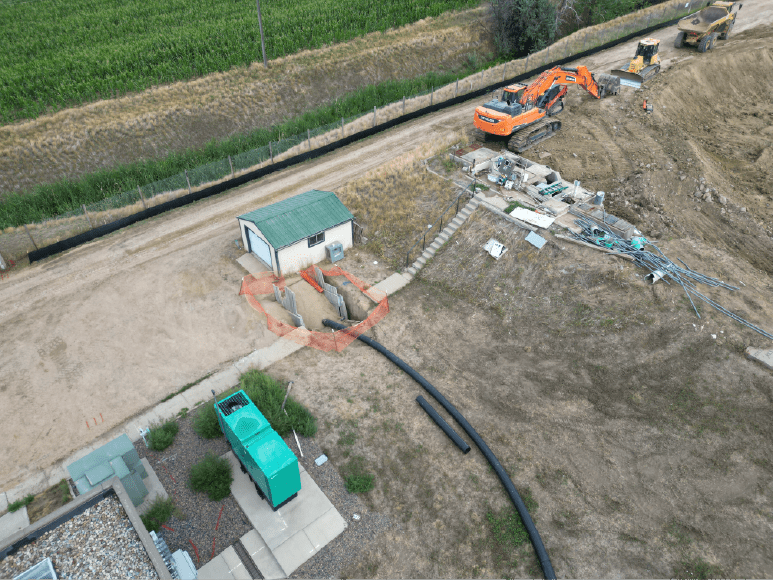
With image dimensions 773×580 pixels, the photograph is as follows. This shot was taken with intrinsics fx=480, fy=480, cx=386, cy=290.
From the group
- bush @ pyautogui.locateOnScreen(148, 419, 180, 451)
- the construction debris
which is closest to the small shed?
the construction debris

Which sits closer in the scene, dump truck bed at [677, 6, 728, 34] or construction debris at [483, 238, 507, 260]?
construction debris at [483, 238, 507, 260]

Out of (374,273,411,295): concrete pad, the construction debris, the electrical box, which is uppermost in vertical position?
the construction debris

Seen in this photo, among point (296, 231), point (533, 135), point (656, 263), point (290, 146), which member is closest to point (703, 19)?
point (533, 135)

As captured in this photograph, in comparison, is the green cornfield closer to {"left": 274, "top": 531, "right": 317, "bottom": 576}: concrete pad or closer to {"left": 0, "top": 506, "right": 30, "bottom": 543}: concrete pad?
{"left": 0, "top": 506, "right": 30, "bottom": 543}: concrete pad

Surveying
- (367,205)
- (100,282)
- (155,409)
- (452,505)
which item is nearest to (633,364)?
(452,505)

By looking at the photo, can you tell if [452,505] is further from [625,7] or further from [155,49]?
[625,7]

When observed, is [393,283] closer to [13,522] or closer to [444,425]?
[444,425]
